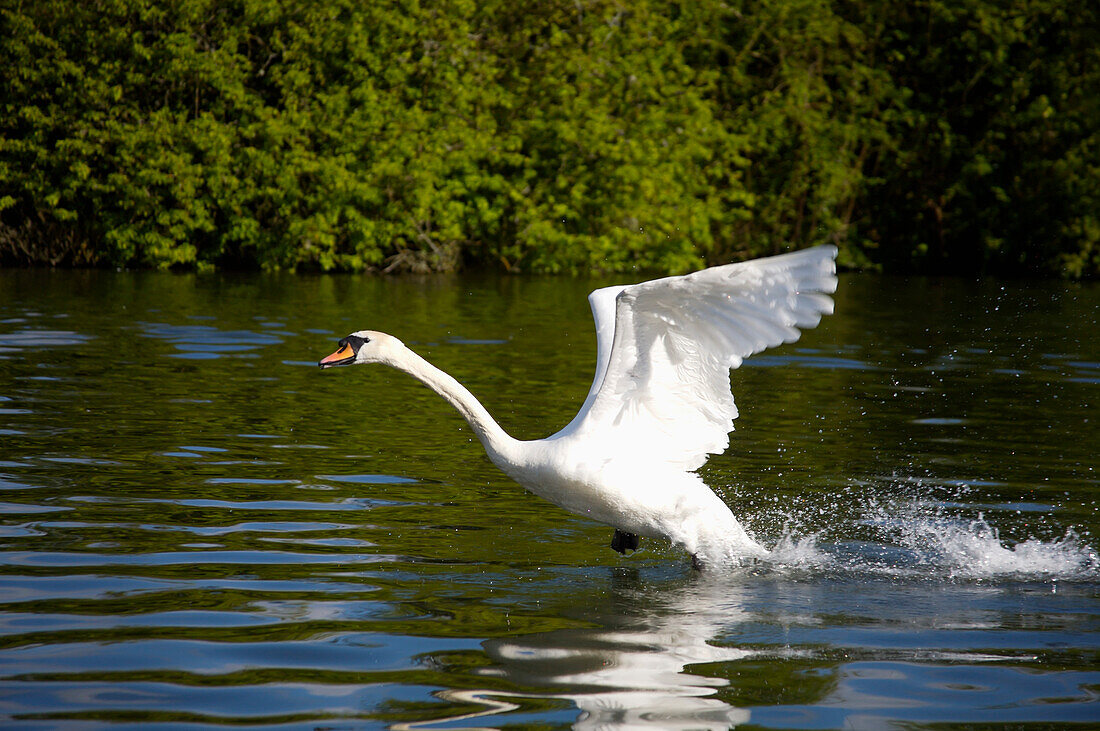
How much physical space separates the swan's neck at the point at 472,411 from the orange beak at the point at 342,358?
0.72 feet

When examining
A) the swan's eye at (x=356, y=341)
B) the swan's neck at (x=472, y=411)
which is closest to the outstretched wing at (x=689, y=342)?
the swan's neck at (x=472, y=411)

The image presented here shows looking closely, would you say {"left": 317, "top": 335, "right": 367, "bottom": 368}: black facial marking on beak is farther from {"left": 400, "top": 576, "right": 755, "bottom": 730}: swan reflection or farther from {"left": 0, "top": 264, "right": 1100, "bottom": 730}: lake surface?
{"left": 400, "top": 576, "right": 755, "bottom": 730}: swan reflection

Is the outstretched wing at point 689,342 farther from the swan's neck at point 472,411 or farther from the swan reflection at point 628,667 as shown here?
the swan reflection at point 628,667

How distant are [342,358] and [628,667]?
240 cm

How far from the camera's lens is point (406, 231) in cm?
2898

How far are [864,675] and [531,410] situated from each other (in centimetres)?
619

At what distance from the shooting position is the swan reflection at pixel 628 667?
429cm

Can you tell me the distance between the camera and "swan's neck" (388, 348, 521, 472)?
20.5 feet

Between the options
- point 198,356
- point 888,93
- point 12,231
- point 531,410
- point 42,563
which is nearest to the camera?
point 42,563

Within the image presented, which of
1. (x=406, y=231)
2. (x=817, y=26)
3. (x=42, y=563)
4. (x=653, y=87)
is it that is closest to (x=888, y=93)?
(x=817, y=26)

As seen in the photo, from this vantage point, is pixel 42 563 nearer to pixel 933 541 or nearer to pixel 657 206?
pixel 933 541

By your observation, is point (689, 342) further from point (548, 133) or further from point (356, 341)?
point (548, 133)

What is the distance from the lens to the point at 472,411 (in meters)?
6.40

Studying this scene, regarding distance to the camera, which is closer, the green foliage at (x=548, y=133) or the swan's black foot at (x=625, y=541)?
the swan's black foot at (x=625, y=541)
